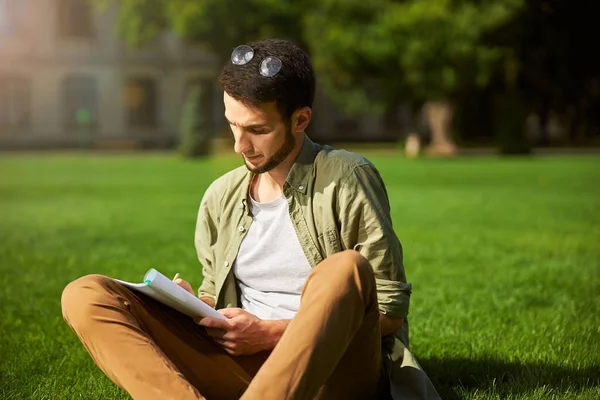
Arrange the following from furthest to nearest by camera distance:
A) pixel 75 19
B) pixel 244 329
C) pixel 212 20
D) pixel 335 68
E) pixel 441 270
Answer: pixel 75 19 → pixel 212 20 → pixel 335 68 → pixel 441 270 → pixel 244 329

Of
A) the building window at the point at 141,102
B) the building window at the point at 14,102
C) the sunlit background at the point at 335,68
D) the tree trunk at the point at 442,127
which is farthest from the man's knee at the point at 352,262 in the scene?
the building window at the point at 141,102

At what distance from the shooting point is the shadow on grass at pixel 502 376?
4.18 metres

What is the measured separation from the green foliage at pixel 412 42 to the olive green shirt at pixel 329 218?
32420 millimetres

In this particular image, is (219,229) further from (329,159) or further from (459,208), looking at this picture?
(459,208)

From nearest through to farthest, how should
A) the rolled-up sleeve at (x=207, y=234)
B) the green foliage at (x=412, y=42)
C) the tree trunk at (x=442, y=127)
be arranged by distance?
the rolled-up sleeve at (x=207, y=234)
the green foliage at (x=412, y=42)
the tree trunk at (x=442, y=127)

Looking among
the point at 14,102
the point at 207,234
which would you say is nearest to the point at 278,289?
the point at 207,234

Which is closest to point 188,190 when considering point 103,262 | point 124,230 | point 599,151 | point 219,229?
point 124,230

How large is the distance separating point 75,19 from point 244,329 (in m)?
49.8

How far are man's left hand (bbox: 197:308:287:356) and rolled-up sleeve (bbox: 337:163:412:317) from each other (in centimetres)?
38

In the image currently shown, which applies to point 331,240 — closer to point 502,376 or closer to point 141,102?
point 502,376

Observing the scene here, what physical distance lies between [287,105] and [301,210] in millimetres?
383

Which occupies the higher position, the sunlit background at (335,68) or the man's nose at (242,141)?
the man's nose at (242,141)

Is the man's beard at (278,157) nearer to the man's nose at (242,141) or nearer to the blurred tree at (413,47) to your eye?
the man's nose at (242,141)

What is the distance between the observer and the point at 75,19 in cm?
5088
